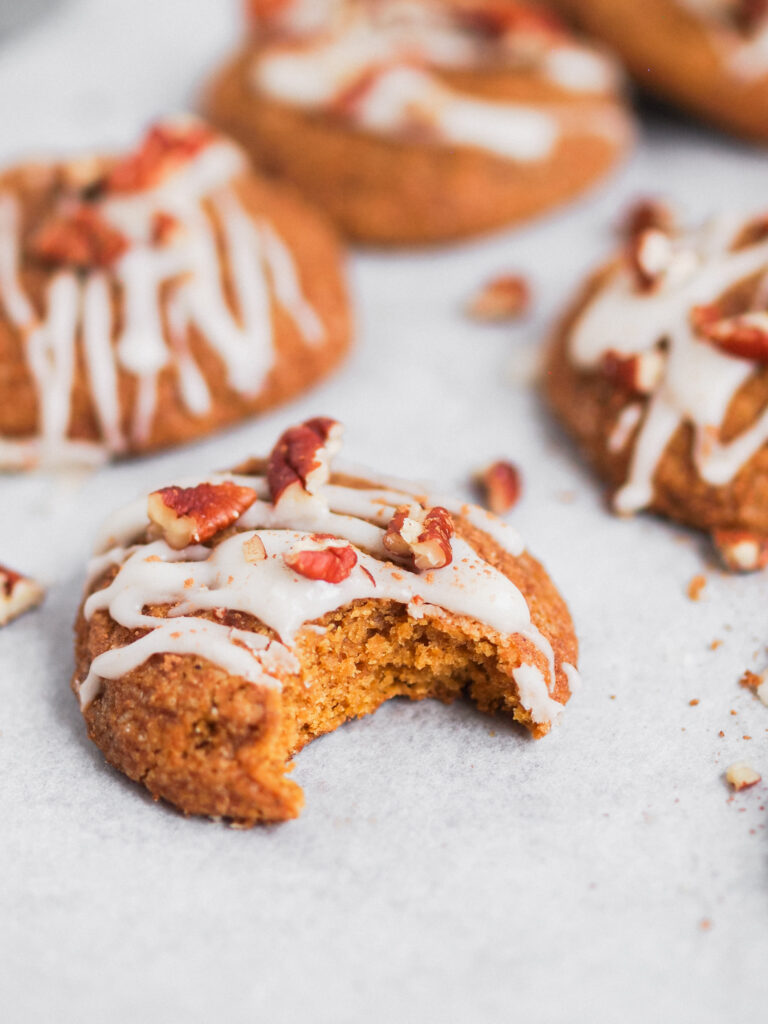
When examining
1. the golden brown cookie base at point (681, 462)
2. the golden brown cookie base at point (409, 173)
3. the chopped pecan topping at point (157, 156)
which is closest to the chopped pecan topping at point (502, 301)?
the golden brown cookie base at point (409, 173)

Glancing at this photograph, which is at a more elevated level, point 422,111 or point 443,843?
point 422,111

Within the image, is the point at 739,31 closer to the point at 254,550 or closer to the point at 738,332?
the point at 738,332

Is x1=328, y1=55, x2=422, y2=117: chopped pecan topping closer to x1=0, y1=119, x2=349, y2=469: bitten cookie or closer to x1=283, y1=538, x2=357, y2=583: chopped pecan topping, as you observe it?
x1=0, y1=119, x2=349, y2=469: bitten cookie

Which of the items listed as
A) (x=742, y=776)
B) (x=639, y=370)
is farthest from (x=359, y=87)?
(x=742, y=776)

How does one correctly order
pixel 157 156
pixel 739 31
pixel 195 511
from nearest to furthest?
pixel 195 511, pixel 157 156, pixel 739 31

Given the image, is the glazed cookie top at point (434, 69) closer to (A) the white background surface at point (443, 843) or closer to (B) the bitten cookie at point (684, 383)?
(B) the bitten cookie at point (684, 383)
